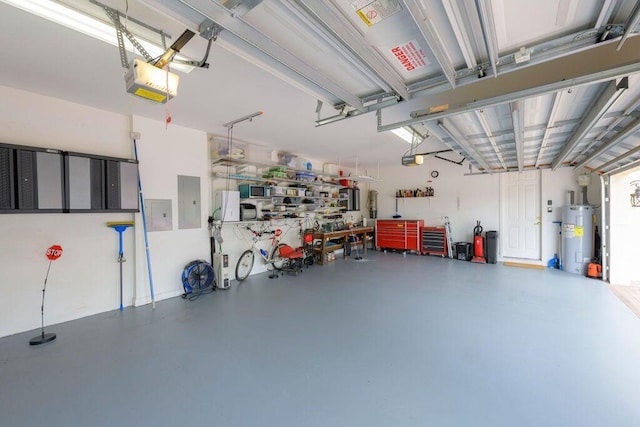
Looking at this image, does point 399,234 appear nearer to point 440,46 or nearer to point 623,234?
point 623,234

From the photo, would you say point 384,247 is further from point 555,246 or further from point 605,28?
point 605,28

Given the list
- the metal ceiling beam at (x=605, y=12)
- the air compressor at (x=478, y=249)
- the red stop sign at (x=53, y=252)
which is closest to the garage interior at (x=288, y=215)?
the metal ceiling beam at (x=605, y=12)

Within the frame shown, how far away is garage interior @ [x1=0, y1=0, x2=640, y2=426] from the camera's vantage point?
5.18 ft

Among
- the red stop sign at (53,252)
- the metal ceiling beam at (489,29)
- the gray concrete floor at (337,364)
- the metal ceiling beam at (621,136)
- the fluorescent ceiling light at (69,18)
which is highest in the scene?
the fluorescent ceiling light at (69,18)

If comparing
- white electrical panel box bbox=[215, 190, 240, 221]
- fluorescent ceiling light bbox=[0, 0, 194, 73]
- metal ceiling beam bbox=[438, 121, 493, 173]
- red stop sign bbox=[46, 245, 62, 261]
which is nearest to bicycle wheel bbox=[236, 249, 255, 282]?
white electrical panel box bbox=[215, 190, 240, 221]

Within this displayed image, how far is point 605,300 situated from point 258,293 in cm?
517

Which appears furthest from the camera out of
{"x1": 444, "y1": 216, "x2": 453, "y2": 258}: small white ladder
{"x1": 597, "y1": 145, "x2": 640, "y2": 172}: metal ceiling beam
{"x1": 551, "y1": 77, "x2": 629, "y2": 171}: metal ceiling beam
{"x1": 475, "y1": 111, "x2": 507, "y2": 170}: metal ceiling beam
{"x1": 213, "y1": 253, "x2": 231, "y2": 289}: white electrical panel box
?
{"x1": 444, "y1": 216, "x2": 453, "y2": 258}: small white ladder

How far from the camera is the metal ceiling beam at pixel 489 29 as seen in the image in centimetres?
120

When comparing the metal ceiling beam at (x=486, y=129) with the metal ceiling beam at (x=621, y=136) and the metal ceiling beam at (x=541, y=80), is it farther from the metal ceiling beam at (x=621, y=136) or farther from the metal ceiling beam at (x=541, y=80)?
the metal ceiling beam at (x=621, y=136)

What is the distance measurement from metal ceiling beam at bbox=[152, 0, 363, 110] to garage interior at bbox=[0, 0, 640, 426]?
0.04 feet

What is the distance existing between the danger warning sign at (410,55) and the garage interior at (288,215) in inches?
0.8

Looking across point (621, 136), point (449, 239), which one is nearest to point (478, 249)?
point (449, 239)

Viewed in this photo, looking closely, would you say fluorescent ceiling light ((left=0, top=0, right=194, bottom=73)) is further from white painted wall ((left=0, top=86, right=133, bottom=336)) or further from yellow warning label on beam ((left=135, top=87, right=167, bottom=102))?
white painted wall ((left=0, top=86, right=133, bottom=336))

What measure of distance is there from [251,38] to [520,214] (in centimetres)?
735
